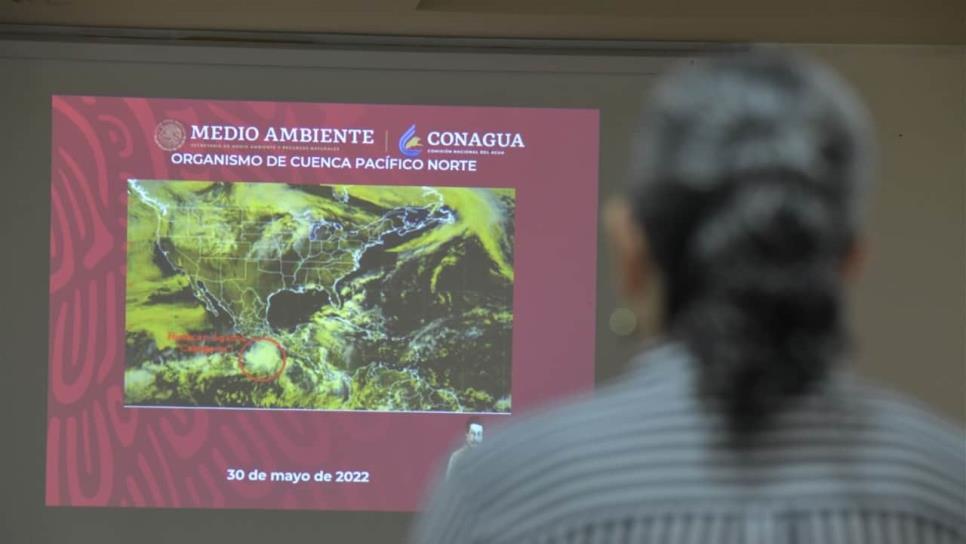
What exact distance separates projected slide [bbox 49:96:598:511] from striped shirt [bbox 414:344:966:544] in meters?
3.99

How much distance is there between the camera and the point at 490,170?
4766 millimetres

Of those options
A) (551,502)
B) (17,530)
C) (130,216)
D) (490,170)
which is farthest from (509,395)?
(551,502)

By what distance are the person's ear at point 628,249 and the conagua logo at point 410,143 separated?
13.2ft

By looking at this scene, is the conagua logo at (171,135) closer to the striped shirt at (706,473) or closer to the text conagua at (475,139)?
the text conagua at (475,139)

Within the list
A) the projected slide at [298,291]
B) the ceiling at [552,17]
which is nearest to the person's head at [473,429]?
the projected slide at [298,291]

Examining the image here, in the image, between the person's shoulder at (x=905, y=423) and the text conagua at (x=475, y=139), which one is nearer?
the person's shoulder at (x=905, y=423)

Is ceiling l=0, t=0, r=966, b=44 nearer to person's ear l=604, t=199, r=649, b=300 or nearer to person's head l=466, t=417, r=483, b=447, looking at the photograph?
person's head l=466, t=417, r=483, b=447

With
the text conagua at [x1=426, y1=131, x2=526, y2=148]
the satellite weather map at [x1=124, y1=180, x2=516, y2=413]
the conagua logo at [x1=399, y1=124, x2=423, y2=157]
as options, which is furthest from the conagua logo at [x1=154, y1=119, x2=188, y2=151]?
the text conagua at [x1=426, y1=131, x2=526, y2=148]

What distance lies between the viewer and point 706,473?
73 centimetres

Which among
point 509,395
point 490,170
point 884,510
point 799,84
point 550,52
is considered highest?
point 550,52

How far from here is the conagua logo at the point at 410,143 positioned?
15.6 feet

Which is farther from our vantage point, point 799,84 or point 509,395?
point 509,395

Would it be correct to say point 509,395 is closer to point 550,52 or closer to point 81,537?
point 550,52

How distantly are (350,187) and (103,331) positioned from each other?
1.15 m
